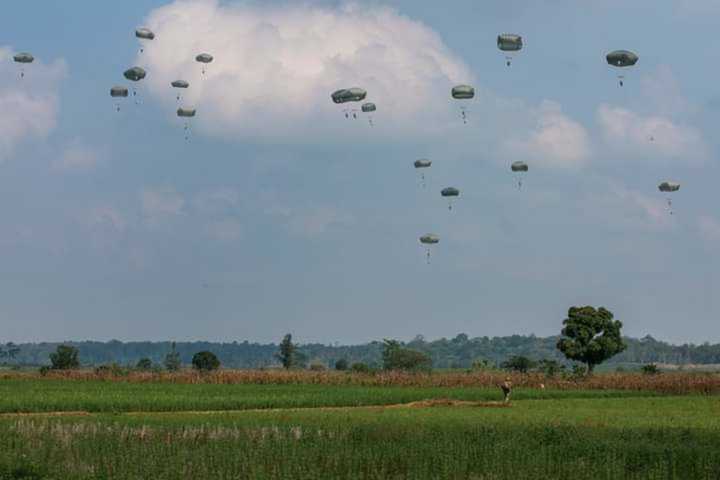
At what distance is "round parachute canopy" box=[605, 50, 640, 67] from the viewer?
77250 mm

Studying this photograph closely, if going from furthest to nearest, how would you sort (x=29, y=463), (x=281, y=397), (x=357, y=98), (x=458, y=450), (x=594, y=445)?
1. (x=357, y=98)
2. (x=281, y=397)
3. (x=594, y=445)
4. (x=458, y=450)
5. (x=29, y=463)

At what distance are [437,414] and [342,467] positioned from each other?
25.7 meters

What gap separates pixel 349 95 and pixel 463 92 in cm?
975

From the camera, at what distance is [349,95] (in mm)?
81125

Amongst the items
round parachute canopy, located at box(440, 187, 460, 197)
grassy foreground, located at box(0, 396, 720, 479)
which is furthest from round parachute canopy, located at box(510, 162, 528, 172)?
grassy foreground, located at box(0, 396, 720, 479)

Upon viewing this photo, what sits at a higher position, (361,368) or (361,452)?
(361,368)

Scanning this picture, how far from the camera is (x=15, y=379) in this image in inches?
3674

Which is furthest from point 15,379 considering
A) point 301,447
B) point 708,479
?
point 708,479

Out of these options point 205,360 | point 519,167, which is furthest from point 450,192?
point 205,360

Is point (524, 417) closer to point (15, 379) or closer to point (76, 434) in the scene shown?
point (76, 434)

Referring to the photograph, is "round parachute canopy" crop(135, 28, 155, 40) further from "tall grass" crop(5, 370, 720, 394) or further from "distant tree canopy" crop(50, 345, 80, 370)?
"distant tree canopy" crop(50, 345, 80, 370)

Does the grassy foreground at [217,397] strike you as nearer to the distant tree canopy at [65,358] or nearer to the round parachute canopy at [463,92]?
the round parachute canopy at [463,92]

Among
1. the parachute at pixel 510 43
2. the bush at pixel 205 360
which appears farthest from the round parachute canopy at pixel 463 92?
the bush at pixel 205 360

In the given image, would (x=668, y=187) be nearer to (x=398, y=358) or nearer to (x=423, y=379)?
(x=423, y=379)
